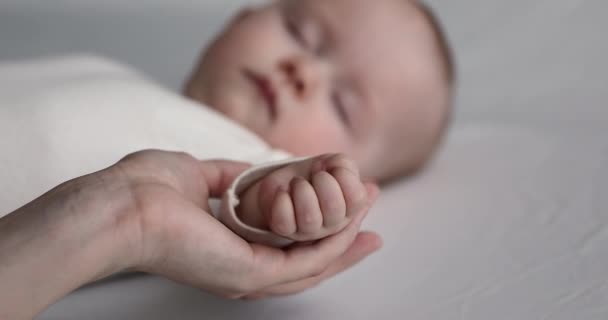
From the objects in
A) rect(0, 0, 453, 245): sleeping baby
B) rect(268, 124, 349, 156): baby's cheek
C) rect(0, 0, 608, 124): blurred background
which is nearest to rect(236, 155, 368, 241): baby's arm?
rect(0, 0, 453, 245): sleeping baby

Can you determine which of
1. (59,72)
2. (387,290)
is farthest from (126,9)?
(387,290)

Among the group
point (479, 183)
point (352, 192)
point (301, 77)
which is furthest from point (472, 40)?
point (352, 192)

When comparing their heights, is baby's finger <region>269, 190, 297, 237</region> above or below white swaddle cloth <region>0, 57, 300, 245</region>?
below

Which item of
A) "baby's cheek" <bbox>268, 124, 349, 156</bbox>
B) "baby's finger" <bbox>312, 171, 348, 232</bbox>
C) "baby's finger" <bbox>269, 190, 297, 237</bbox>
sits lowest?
"baby's finger" <bbox>269, 190, 297, 237</bbox>

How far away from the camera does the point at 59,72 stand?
1564 mm

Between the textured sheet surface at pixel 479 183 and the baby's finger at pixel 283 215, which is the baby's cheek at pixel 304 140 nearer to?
the textured sheet surface at pixel 479 183

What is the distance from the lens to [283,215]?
940mm

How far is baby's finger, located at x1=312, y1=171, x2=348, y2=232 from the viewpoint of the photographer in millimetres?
941

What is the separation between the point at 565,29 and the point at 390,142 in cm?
114

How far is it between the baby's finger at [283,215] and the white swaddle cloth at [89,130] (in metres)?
0.06

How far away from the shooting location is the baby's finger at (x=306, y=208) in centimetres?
94

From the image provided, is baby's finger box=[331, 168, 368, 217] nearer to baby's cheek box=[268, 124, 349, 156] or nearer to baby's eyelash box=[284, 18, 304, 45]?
baby's cheek box=[268, 124, 349, 156]

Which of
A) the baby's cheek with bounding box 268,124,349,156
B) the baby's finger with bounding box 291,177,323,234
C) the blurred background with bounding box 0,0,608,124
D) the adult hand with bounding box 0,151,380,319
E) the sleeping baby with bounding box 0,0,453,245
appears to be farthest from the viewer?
the blurred background with bounding box 0,0,608,124

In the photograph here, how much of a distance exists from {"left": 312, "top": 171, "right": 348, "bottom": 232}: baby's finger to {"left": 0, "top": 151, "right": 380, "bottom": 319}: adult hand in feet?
0.18
